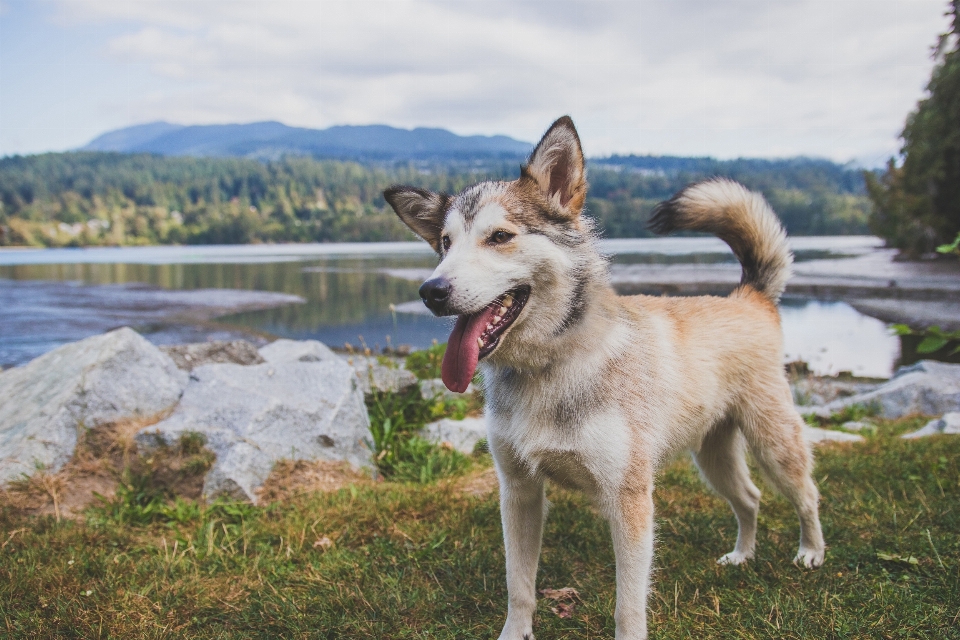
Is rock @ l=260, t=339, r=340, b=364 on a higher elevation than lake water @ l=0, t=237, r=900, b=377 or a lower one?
higher

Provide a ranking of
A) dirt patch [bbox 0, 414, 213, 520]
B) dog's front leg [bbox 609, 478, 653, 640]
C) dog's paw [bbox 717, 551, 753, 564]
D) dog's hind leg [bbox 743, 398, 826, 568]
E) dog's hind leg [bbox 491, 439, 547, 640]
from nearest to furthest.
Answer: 1. dog's front leg [bbox 609, 478, 653, 640]
2. dog's hind leg [bbox 491, 439, 547, 640]
3. dog's hind leg [bbox 743, 398, 826, 568]
4. dog's paw [bbox 717, 551, 753, 564]
5. dirt patch [bbox 0, 414, 213, 520]

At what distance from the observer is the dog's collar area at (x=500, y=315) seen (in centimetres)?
294

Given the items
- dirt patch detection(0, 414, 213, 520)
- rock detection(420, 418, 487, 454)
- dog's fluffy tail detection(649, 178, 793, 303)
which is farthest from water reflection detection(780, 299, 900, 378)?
dirt patch detection(0, 414, 213, 520)

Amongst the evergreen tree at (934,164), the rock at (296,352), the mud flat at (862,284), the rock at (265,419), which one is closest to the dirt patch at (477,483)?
the rock at (265,419)

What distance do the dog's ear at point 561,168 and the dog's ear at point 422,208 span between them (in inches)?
22.0

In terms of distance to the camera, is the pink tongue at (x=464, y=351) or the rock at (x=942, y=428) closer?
the pink tongue at (x=464, y=351)

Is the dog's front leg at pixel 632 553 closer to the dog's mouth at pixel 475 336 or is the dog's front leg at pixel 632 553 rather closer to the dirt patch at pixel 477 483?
the dog's mouth at pixel 475 336

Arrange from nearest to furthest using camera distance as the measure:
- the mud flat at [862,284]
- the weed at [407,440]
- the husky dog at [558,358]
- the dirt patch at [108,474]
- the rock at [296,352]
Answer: the husky dog at [558,358]
the dirt patch at [108,474]
the weed at [407,440]
the rock at [296,352]
the mud flat at [862,284]

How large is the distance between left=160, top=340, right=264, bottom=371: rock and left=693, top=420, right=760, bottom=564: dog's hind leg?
242 inches

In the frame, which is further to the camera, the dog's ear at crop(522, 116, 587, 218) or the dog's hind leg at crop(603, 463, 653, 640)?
the dog's ear at crop(522, 116, 587, 218)

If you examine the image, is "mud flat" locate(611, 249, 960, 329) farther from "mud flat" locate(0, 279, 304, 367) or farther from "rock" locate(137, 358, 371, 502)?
"rock" locate(137, 358, 371, 502)

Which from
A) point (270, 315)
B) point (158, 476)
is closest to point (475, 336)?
point (158, 476)

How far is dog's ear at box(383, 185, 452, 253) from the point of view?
3.60 m

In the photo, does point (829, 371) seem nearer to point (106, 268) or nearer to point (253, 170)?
point (106, 268)
